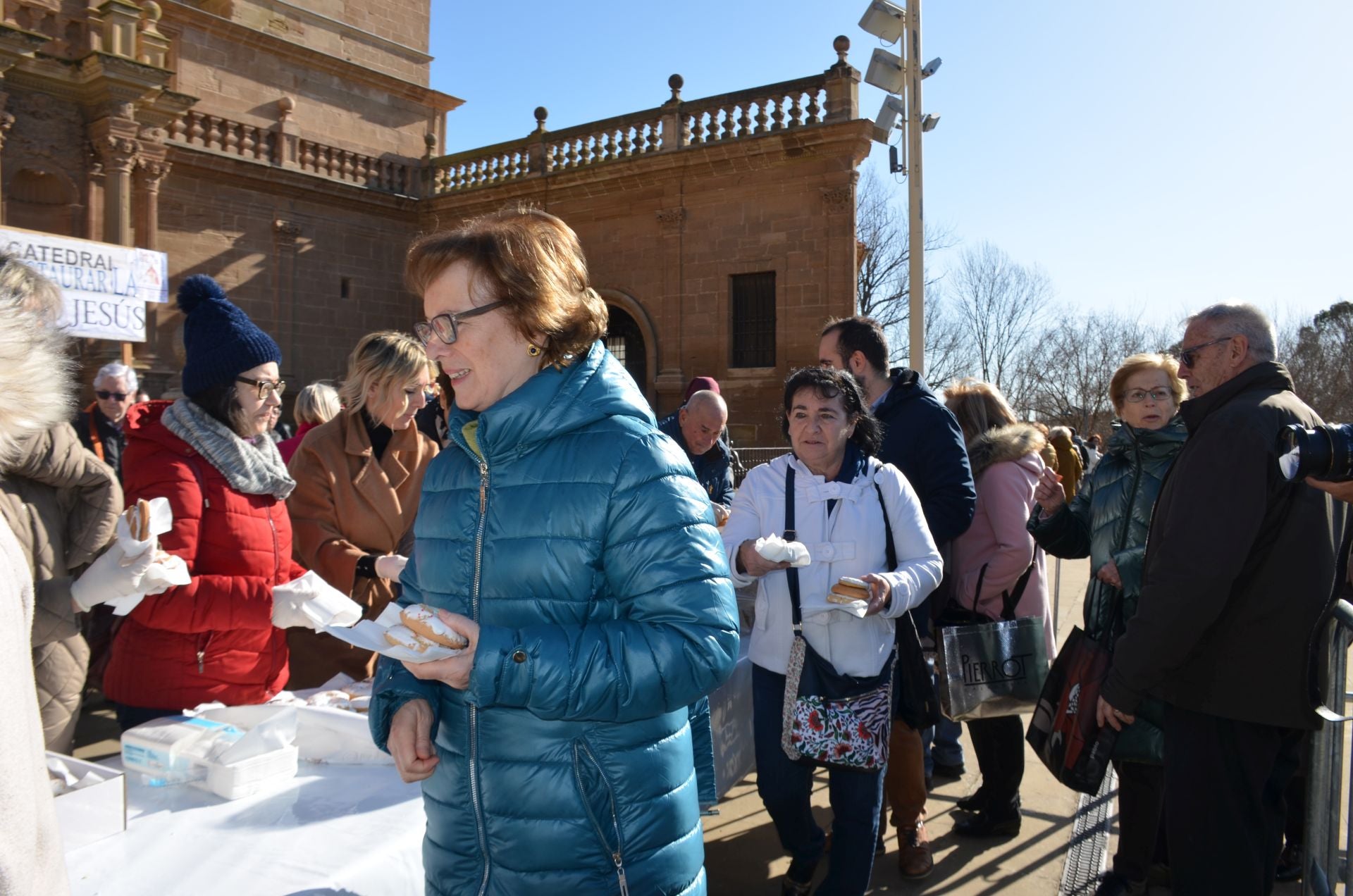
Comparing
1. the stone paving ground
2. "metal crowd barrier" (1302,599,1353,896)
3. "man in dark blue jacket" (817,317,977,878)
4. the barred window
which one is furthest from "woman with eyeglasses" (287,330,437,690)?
the barred window

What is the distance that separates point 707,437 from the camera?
18.7 ft

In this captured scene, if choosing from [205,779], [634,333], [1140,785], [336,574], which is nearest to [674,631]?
[205,779]

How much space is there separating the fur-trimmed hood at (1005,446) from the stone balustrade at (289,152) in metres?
18.7

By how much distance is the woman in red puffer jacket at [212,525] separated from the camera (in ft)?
8.80

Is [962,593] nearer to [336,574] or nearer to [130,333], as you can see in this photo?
[336,574]

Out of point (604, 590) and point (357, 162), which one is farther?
point (357, 162)

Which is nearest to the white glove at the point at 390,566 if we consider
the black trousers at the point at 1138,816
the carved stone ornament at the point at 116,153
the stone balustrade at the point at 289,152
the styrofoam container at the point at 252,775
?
the styrofoam container at the point at 252,775

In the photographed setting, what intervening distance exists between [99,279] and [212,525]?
19.2 ft

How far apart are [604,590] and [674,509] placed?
218 millimetres

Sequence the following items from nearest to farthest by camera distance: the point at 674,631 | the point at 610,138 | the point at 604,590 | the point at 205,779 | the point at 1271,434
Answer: the point at 674,631
the point at 604,590
the point at 205,779
the point at 1271,434
the point at 610,138

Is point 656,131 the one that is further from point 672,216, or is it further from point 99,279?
point 99,279

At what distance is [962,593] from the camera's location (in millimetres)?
4297

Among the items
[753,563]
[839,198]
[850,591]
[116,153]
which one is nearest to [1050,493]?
[850,591]

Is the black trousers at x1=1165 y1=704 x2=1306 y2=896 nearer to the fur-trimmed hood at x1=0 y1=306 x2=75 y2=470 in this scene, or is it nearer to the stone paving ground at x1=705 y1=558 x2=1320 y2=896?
the stone paving ground at x1=705 y1=558 x2=1320 y2=896
